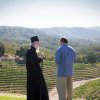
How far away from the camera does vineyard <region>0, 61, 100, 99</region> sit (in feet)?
122

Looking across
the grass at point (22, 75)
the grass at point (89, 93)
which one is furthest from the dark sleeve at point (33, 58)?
the grass at point (22, 75)

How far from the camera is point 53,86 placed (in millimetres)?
40781

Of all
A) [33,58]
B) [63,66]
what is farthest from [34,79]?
[63,66]

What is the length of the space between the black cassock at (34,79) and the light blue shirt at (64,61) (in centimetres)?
68

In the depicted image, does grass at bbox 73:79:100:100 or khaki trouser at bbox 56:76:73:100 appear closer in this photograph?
khaki trouser at bbox 56:76:73:100

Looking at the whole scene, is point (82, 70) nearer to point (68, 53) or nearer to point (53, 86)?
point (53, 86)

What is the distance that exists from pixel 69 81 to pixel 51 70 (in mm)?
43515

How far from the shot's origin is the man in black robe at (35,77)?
717 centimetres

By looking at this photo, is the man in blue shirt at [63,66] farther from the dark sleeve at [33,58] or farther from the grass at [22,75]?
the grass at [22,75]

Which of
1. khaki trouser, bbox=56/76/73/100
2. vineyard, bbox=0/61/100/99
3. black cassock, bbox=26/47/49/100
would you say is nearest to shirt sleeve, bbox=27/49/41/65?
black cassock, bbox=26/47/49/100

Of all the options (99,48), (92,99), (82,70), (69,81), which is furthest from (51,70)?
(99,48)

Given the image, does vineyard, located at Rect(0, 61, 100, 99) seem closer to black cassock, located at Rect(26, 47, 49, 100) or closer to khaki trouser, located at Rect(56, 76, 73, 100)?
khaki trouser, located at Rect(56, 76, 73, 100)

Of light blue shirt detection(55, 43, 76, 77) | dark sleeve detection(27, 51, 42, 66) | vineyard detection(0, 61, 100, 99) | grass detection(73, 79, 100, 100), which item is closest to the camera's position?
dark sleeve detection(27, 51, 42, 66)

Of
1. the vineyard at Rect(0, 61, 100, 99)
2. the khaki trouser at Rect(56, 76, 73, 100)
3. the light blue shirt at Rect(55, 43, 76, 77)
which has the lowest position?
the vineyard at Rect(0, 61, 100, 99)
